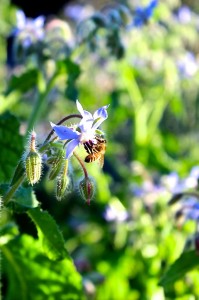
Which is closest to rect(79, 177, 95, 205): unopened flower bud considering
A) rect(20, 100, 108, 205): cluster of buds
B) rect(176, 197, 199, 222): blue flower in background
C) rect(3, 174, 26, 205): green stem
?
rect(20, 100, 108, 205): cluster of buds

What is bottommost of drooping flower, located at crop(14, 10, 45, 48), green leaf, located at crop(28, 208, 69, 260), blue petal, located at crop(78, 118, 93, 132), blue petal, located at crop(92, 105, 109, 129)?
green leaf, located at crop(28, 208, 69, 260)

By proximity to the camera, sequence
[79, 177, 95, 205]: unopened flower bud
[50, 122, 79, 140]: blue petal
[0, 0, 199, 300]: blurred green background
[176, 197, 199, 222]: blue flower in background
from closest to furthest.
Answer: [50, 122, 79, 140]: blue petal
[79, 177, 95, 205]: unopened flower bud
[176, 197, 199, 222]: blue flower in background
[0, 0, 199, 300]: blurred green background

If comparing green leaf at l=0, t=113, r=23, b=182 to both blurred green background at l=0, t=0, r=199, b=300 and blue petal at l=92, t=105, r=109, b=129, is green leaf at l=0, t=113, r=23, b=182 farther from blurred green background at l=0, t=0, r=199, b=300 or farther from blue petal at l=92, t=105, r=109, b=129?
blue petal at l=92, t=105, r=109, b=129

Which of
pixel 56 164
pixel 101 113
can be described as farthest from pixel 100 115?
pixel 56 164

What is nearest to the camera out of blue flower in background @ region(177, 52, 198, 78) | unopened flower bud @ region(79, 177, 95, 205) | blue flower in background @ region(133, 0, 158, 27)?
unopened flower bud @ region(79, 177, 95, 205)

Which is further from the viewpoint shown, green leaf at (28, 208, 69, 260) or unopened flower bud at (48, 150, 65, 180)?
green leaf at (28, 208, 69, 260)

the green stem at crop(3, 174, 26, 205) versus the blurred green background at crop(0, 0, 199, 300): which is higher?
the blurred green background at crop(0, 0, 199, 300)

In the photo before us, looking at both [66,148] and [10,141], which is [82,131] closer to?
[66,148]

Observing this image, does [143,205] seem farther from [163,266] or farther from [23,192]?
[23,192]

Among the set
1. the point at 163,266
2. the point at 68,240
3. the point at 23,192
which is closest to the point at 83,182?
the point at 23,192
